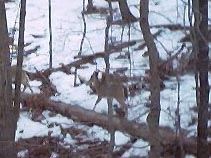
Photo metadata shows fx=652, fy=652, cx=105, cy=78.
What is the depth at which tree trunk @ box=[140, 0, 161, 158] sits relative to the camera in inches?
322

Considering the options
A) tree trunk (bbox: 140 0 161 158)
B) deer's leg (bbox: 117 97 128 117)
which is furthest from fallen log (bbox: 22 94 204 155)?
tree trunk (bbox: 140 0 161 158)

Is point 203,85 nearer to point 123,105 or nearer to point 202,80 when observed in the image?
point 202,80

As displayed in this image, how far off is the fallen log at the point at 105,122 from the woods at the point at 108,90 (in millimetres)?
18

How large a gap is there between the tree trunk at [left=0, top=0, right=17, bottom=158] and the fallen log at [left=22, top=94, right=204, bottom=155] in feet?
5.53

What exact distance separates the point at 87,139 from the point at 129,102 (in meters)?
1.11

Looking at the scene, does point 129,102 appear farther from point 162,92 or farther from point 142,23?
point 142,23

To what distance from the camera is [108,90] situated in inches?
423

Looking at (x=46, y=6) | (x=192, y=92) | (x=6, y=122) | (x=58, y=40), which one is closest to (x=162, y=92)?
(x=192, y=92)

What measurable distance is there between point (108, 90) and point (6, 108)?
187 centimetres

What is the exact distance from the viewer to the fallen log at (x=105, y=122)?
10.2m

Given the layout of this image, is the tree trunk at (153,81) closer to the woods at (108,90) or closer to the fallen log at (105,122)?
the woods at (108,90)

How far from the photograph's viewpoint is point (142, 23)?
820 centimetres

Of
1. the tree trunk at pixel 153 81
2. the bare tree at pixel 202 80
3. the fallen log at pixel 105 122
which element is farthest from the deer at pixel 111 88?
the tree trunk at pixel 153 81

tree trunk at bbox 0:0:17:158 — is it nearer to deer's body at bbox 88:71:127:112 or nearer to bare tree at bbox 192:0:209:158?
deer's body at bbox 88:71:127:112
